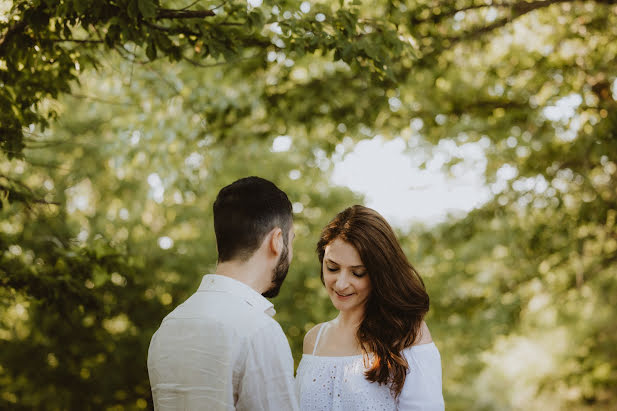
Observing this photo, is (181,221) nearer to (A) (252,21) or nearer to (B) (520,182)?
(B) (520,182)

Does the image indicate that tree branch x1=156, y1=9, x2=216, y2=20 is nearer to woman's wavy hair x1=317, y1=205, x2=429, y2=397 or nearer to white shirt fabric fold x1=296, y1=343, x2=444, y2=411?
Result: woman's wavy hair x1=317, y1=205, x2=429, y2=397

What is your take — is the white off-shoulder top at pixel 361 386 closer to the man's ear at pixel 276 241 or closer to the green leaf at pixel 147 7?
the man's ear at pixel 276 241

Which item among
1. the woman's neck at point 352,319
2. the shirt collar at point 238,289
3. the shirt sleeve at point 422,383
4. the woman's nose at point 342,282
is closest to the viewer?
the shirt collar at point 238,289

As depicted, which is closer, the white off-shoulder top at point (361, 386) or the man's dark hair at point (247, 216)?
the man's dark hair at point (247, 216)

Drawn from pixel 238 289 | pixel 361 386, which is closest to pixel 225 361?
pixel 238 289

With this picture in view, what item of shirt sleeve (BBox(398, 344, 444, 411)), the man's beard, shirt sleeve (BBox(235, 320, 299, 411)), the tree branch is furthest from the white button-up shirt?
the tree branch

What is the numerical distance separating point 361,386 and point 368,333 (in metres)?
0.30

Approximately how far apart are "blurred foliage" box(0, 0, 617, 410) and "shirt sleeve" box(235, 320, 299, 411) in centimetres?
158

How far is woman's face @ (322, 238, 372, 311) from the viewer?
3.38 metres

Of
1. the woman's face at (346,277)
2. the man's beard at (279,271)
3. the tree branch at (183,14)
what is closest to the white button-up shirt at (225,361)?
the man's beard at (279,271)

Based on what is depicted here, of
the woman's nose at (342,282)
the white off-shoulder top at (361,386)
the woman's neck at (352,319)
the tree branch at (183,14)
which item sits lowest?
the white off-shoulder top at (361,386)

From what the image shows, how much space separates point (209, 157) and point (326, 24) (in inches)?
149

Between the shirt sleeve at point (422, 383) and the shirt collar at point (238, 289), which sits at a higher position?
the shirt collar at point (238, 289)

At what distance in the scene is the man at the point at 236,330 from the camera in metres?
1.94
